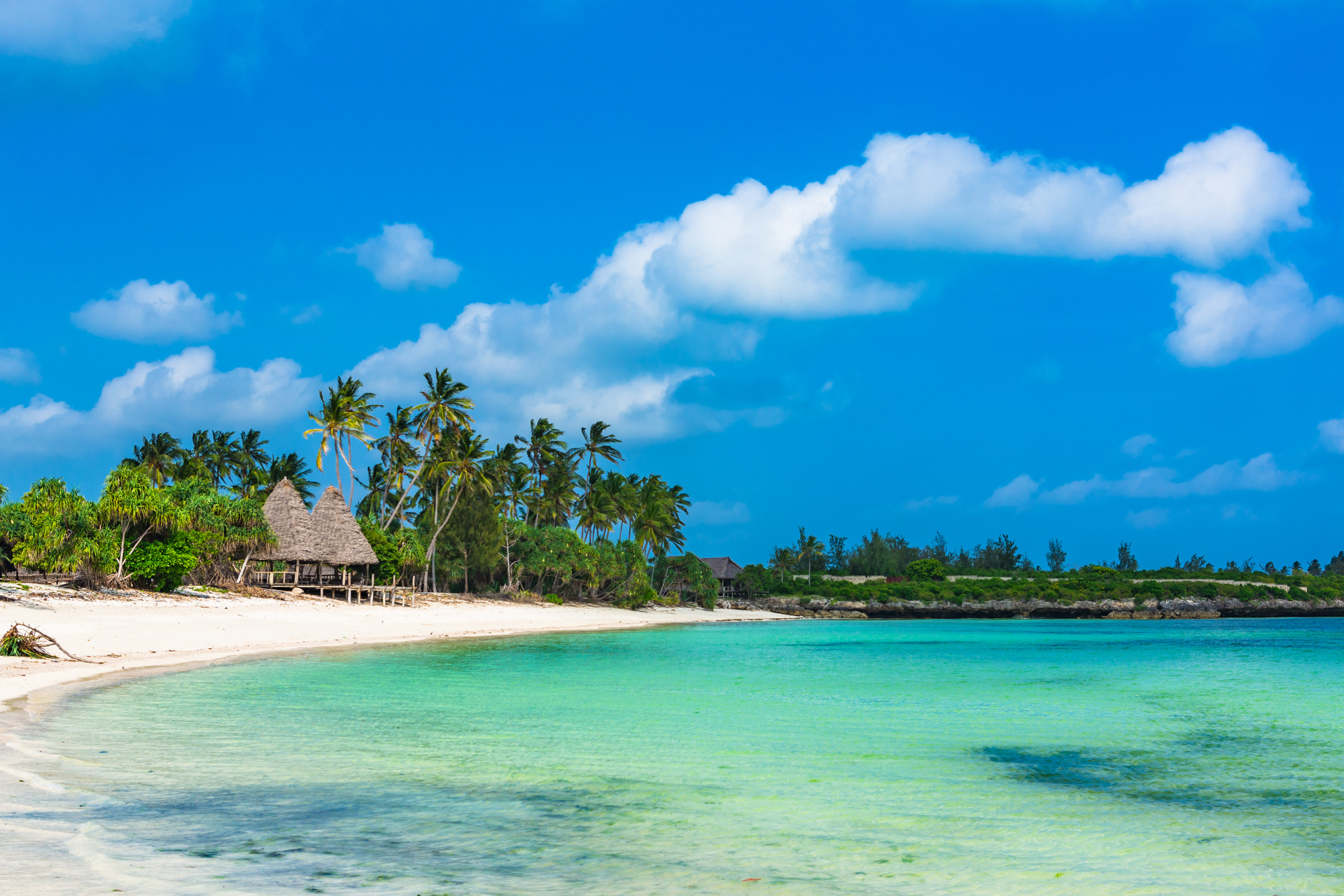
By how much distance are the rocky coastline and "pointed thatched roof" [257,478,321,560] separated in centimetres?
3832

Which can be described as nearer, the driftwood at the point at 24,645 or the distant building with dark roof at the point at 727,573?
the driftwood at the point at 24,645

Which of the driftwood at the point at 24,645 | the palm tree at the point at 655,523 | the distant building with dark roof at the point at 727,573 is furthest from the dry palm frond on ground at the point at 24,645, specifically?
the distant building with dark roof at the point at 727,573

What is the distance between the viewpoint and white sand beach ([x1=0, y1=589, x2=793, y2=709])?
580 inches

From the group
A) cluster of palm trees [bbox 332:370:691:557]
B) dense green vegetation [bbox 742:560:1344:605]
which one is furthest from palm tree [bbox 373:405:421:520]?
dense green vegetation [bbox 742:560:1344:605]

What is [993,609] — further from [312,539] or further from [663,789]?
[663,789]

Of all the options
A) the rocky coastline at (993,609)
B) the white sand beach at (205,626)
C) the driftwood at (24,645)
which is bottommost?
the rocky coastline at (993,609)

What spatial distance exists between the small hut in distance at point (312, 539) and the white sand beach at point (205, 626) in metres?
3.83

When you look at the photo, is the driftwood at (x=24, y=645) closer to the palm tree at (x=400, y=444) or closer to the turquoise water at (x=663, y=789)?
the turquoise water at (x=663, y=789)

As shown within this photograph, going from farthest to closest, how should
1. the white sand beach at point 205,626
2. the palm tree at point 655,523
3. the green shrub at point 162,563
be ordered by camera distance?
the palm tree at point 655,523, the green shrub at point 162,563, the white sand beach at point 205,626

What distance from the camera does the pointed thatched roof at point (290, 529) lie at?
38875 millimetres

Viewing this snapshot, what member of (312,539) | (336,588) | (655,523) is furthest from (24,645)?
(655,523)

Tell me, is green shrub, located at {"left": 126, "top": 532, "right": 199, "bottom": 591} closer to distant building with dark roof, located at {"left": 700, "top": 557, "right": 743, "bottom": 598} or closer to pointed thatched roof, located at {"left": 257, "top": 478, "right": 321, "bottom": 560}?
pointed thatched roof, located at {"left": 257, "top": 478, "right": 321, "bottom": 560}

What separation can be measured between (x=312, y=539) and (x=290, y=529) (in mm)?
995

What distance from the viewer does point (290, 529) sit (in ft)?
130
